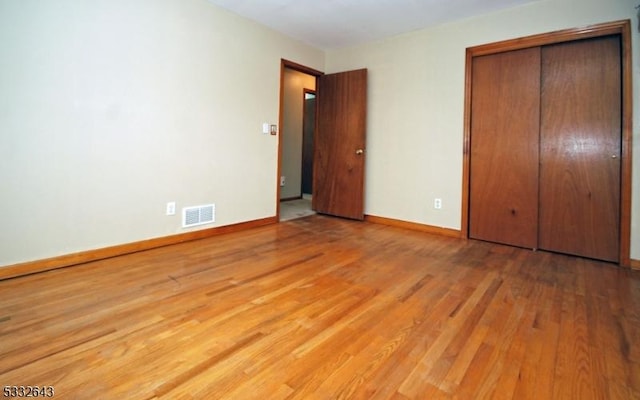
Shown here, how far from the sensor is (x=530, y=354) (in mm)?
1427

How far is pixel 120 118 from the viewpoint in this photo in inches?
103

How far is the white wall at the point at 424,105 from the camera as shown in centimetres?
320

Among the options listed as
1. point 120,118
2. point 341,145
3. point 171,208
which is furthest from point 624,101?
point 120,118

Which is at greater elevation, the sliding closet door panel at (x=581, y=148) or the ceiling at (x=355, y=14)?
the ceiling at (x=355, y=14)

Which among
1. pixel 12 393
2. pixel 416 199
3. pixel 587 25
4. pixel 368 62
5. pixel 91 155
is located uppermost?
pixel 368 62

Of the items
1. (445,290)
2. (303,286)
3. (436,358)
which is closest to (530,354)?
(436,358)

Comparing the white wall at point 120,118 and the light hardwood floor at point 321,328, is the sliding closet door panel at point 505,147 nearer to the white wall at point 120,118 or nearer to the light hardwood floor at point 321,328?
the light hardwood floor at point 321,328

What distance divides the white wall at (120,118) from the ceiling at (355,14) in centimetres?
31

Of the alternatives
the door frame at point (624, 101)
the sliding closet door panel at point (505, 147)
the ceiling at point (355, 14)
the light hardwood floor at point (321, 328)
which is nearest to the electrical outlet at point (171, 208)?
the light hardwood floor at point (321, 328)

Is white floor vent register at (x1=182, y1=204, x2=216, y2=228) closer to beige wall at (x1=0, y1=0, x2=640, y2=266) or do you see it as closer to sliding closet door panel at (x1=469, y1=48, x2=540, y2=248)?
→ beige wall at (x1=0, y1=0, x2=640, y2=266)

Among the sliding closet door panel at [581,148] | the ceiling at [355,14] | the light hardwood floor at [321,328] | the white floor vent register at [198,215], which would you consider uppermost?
the ceiling at [355,14]

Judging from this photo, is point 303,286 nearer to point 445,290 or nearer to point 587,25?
point 445,290

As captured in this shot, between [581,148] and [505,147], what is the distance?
1.98 ft

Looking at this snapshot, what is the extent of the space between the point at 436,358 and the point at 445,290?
812 millimetres
